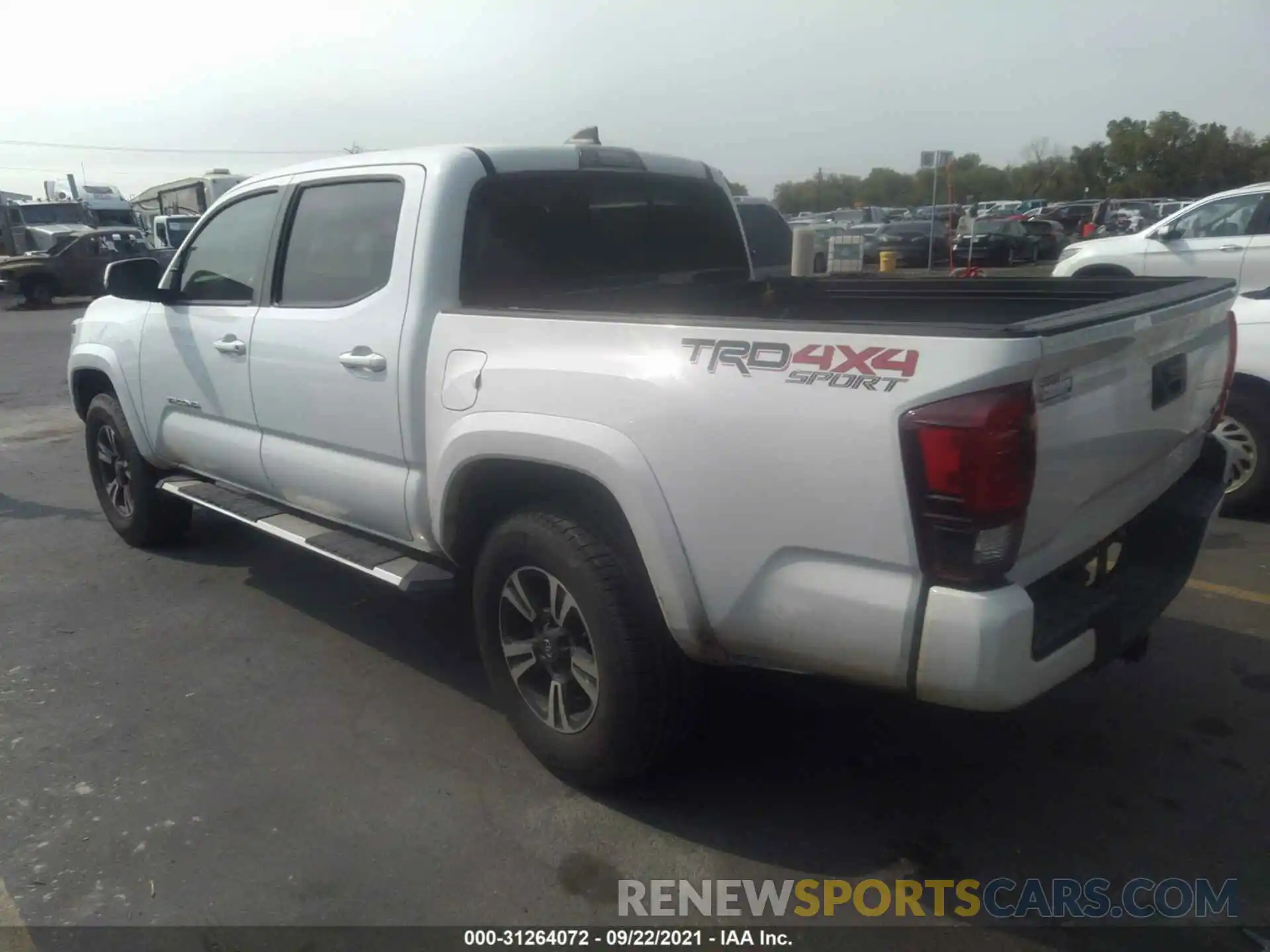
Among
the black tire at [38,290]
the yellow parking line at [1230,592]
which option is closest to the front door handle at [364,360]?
the yellow parking line at [1230,592]

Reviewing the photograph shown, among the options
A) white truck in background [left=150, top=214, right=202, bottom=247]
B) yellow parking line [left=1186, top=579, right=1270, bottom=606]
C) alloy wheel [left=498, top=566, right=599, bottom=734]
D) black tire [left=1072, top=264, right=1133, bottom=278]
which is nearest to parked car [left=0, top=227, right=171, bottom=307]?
white truck in background [left=150, top=214, right=202, bottom=247]

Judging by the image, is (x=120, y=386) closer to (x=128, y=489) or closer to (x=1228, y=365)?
(x=128, y=489)

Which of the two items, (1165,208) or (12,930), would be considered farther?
(1165,208)

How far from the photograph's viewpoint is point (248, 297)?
14.6 feet

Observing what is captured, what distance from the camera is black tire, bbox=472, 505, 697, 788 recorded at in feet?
9.64

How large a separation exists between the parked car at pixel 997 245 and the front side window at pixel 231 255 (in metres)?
24.2

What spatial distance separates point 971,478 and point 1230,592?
321 cm

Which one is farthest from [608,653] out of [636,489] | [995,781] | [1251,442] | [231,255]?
[1251,442]

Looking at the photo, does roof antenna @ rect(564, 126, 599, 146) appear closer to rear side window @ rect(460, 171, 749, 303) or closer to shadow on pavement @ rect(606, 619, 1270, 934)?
rear side window @ rect(460, 171, 749, 303)

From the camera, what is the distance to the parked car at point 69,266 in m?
23.6

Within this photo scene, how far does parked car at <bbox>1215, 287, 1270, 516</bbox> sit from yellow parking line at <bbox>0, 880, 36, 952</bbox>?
5542mm

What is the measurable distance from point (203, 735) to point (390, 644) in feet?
3.01

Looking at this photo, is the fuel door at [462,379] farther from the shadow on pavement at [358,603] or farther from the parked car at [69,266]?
the parked car at [69,266]

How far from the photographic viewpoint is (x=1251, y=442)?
5586 mm
